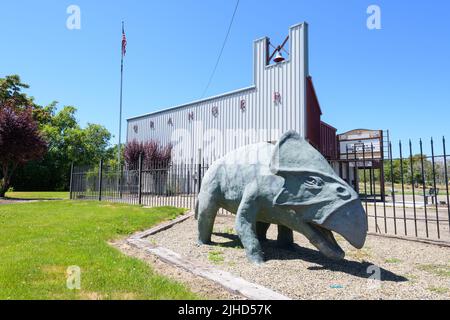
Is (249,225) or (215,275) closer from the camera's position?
(215,275)

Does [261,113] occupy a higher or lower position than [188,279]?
higher

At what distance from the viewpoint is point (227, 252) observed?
6008mm

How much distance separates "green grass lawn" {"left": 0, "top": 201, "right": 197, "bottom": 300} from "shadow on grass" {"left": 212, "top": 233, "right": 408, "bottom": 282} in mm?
2086

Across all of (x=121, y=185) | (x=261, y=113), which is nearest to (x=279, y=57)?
(x=261, y=113)

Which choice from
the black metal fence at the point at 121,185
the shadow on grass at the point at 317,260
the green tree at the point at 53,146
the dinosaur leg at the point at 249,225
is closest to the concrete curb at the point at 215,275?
the dinosaur leg at the point at 249,225

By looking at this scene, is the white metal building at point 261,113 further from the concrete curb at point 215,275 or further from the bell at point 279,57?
the concrete curb at point 215,275

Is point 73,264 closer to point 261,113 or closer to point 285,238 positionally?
point 285,238

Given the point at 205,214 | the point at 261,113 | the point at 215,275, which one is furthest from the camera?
the point at 261,113

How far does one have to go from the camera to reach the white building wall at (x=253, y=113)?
18.1 metres

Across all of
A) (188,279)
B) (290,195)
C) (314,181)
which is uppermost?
(314,181)

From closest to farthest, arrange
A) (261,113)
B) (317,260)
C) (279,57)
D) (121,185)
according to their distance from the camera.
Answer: (317,260) → (121,185) → (279,57) → (261,113)

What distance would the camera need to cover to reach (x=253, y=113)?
2047 centimetres

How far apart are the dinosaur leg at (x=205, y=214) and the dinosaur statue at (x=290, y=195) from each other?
172mm

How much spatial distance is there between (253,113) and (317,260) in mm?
15628
